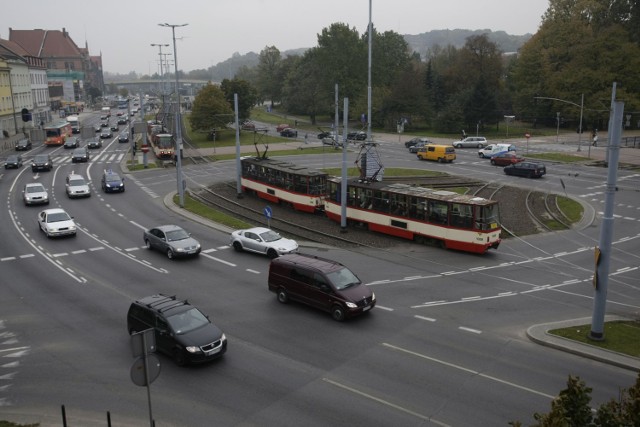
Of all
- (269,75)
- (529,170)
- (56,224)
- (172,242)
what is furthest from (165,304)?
(269,75)

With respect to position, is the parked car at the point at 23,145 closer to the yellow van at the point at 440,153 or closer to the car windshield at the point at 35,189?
the car windshield at the point at 35,189

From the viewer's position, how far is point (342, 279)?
19547 millimetres

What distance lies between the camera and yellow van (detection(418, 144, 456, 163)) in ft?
200

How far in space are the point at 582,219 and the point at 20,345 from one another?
31.8 m

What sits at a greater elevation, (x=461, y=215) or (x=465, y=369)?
(x=461, y=215)

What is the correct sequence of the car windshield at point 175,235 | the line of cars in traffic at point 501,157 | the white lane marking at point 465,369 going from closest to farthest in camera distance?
the white lane marking at point 465,369
the car windshield at point 175,235
the line of cars in traffic at point 501,157

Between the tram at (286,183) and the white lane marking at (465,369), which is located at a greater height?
the tram at (286,183)

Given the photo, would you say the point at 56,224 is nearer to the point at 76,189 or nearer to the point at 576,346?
the point at 76,189

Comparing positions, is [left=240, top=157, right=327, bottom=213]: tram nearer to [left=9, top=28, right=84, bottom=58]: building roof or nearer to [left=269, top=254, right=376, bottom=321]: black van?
[left=269, top=254, right=376, bottom=321]: black van

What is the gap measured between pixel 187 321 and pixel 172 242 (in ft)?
38.3

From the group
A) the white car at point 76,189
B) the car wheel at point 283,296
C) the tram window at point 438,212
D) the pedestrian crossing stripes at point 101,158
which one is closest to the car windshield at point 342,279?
the car wheel at point 283,296

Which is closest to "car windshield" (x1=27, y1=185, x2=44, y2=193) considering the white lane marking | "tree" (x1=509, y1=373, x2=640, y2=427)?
the white lane marking

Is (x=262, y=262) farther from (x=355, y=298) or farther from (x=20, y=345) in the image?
(x=20, y=345)

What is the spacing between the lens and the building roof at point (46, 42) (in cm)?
17351
